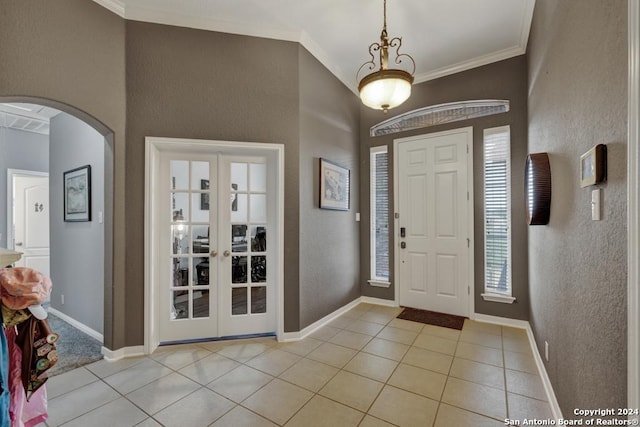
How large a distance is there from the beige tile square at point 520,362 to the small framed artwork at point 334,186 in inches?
91.8

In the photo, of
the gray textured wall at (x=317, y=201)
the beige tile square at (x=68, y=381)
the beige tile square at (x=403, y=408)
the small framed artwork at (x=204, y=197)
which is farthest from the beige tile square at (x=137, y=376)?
the beige tile square at (x=403, y=408)

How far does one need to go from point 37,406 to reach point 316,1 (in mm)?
3417

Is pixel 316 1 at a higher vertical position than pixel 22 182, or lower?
higher

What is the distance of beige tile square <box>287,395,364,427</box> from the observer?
5.83 ft

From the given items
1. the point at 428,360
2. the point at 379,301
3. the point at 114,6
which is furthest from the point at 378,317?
the point at 114,6

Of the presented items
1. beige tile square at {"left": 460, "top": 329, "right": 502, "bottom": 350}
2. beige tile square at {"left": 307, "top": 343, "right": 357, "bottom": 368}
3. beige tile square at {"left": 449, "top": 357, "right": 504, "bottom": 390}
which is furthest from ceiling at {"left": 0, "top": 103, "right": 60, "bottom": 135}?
beige tile square at {"left": 460, "top": 329, "right": 502, "bottom": 350}

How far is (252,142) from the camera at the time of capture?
2893 millimetres

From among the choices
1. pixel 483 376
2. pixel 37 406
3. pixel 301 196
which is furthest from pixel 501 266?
pixel 37 406

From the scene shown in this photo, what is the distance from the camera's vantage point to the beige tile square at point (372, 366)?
91.0 inches

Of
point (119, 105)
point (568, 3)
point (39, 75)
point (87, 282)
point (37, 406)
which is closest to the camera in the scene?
point (37, 406)

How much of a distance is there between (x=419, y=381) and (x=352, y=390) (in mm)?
558

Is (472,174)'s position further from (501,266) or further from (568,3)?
(568,3)

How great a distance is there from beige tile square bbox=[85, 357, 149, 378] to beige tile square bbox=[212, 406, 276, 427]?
122 cm

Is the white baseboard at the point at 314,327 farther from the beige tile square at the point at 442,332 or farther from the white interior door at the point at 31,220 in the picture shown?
the white interior door at the point at 31,220
